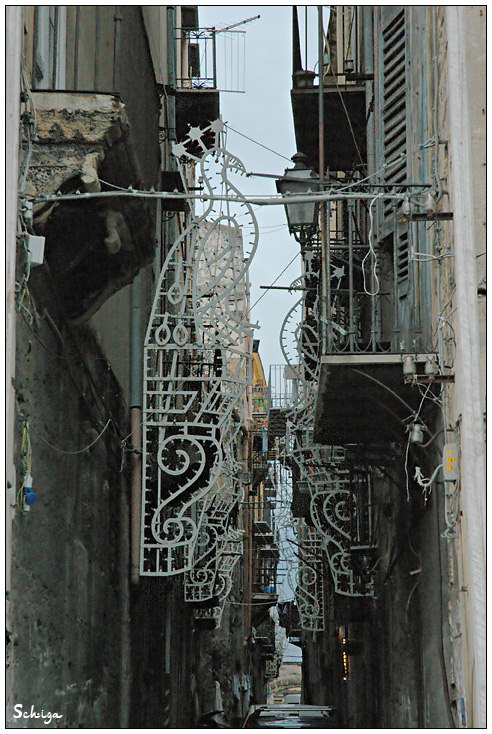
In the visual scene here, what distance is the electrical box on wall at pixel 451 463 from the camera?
7094mm

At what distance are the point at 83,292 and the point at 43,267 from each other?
2.87 ft

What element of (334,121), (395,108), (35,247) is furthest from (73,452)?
(334,121)

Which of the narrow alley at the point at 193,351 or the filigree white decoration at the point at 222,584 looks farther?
the filigree white decoration at the point at 222,584

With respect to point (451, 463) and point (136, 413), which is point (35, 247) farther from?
point (136, 413)

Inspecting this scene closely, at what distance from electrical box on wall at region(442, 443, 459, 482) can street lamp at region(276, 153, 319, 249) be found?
2051 millimetres

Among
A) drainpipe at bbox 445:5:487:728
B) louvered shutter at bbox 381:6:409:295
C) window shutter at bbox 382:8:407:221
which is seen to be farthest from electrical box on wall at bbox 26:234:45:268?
window shutter at bbox 382:8:407:221

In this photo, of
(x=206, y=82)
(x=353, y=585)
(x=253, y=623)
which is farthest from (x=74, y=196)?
Answer: (x=253, y=623)

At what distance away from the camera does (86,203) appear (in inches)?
273

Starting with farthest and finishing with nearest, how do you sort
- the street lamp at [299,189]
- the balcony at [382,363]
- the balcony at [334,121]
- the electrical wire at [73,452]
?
the balcony at [334,121] → the balcony at [382,363] → the street lamp at [299,189] → the electrical wire at [73,452]

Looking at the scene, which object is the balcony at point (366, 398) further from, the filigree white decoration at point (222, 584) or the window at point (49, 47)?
the filigree white decoration at point (222, 584)

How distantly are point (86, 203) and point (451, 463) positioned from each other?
306 cm

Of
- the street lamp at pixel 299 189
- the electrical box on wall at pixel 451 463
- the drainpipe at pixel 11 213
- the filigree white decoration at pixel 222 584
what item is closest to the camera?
the drainpipe at pixel 11 213

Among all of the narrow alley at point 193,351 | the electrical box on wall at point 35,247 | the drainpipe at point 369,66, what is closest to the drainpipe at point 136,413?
the narrow alley at point 193,351

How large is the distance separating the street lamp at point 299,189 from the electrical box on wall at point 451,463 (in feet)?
6.73
